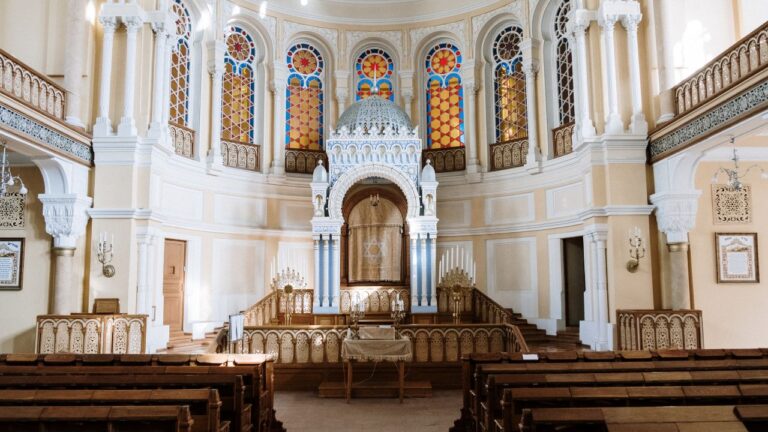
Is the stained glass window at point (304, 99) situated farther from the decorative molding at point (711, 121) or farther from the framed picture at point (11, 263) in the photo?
the decorative molding at point (711, 121)

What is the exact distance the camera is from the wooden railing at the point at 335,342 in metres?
10.5

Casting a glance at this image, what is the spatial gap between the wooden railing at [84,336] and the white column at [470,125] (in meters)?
9.16

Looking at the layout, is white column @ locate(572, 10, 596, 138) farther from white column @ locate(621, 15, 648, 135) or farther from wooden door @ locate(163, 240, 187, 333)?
wooden door @ locate(163, 240, 187, 333)

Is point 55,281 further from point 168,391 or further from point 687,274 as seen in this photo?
point 687,274

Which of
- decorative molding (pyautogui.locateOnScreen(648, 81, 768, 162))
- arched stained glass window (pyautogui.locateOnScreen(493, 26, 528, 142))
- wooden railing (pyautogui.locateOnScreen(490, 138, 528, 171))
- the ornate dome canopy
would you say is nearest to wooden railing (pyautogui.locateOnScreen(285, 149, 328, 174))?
the ornate dome canopy

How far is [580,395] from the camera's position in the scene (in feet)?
15.4

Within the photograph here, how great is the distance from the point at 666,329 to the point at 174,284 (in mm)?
9530

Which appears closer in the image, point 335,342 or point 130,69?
point 335,342

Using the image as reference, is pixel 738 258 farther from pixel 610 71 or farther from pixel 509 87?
pixel 509 87

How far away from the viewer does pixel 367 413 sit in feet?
27.1

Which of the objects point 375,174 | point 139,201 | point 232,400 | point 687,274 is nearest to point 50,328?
point 139,201

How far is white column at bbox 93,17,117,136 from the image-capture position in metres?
11.1

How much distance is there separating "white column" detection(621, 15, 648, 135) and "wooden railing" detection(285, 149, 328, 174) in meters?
8.07

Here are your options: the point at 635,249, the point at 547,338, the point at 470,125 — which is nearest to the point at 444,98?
the point at 470,125
